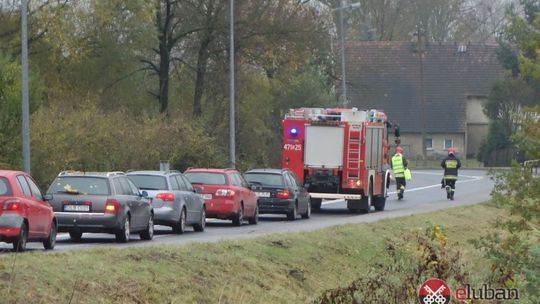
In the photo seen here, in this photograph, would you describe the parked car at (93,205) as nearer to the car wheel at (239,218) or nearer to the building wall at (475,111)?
the car wheel at (239,218)

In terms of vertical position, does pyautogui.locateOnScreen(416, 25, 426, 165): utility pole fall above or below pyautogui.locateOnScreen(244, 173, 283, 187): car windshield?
above

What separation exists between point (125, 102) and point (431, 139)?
42167 mm

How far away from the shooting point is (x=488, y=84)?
9462 cm

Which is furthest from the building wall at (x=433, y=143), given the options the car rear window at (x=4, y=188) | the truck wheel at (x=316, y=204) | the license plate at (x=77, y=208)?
the car rear window at (x=4, y=188)

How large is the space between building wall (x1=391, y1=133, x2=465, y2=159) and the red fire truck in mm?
53512

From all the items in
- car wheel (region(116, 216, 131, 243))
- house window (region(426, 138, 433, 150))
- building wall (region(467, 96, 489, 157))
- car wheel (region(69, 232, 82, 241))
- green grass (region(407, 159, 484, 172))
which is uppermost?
building wall (region(467, 96, 489, 157))

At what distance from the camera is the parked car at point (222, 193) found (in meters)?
32.2

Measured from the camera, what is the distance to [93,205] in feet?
81.5

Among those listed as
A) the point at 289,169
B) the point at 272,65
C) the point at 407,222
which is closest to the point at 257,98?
the point at 272,65

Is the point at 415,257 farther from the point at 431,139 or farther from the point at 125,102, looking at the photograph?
the point at 431,139

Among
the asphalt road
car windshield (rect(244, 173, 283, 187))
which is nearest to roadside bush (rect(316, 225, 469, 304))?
the asphalt road

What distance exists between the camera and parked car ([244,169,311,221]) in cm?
3581

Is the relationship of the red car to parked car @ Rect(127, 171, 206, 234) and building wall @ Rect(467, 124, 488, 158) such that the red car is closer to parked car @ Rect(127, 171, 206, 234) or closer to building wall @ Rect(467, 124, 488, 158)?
parked car @ Rect(127, 171, 206, 234)

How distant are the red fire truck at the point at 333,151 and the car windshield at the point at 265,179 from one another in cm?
285
